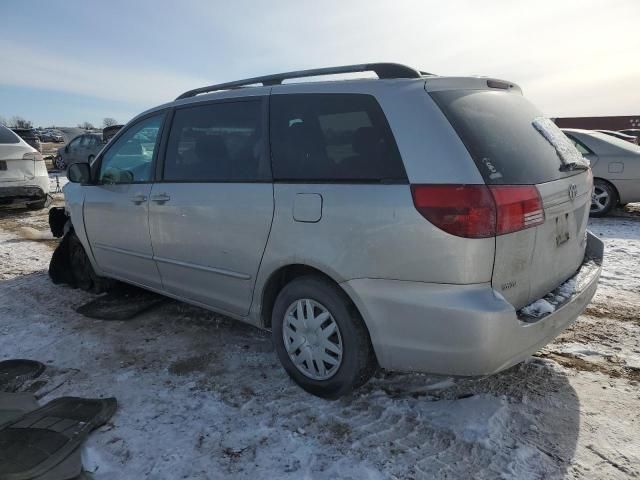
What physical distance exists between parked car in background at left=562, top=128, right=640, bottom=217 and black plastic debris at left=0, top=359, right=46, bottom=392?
297 inches

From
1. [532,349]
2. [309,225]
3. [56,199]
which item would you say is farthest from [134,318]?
[56,199]

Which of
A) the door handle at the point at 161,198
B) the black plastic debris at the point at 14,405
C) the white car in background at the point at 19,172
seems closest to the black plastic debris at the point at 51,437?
the black plastic debris at the point at 14,405

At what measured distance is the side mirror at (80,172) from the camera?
4340 millimetres

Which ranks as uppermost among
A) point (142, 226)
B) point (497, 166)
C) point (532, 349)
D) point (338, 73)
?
point (338, 73)

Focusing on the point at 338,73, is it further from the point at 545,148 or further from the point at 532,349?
the point at 532,349

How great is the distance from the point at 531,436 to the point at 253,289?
174 centimetres

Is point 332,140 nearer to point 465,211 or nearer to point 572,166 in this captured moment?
point 465,211

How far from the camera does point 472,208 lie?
2.16 meters

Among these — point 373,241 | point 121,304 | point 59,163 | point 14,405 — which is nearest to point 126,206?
point 121,304

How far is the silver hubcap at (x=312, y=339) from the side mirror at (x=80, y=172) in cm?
260

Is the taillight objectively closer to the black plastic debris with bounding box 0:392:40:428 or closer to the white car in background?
the black plastic debris with bounding box 0:392:40:428

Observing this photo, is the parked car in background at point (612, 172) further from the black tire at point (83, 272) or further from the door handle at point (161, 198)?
the black tire at point (83, 272)

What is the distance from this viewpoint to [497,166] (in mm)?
2273

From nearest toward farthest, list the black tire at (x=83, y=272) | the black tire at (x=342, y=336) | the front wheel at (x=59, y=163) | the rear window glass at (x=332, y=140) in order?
the rear window glass at (x=332, y=140) < the black tire at (x=342, y=336) < the black tire at (x=83, y=272) < the front wheel at (x=59, y=163)
